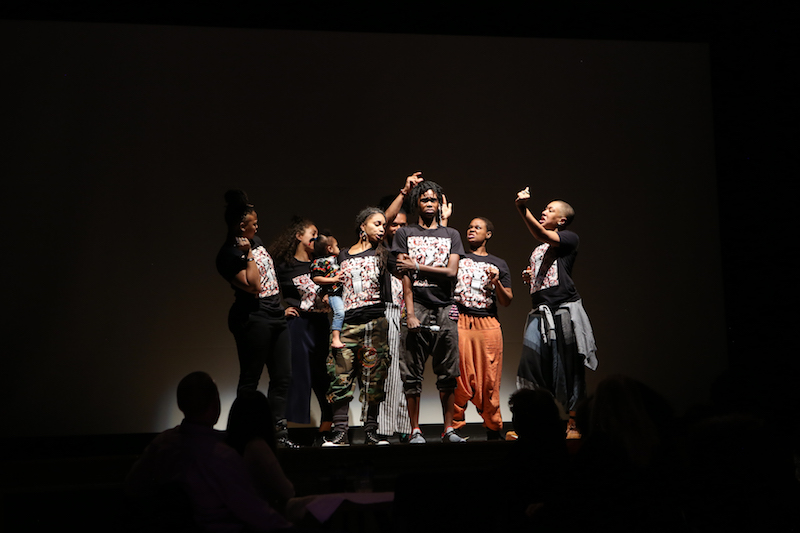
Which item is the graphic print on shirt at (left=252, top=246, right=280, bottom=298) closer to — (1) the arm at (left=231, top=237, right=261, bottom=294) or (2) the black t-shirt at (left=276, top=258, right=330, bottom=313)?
(1) the arm at (left=231, top=237, right=261, bottom=294)

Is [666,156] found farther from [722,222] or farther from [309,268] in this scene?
[309,268]

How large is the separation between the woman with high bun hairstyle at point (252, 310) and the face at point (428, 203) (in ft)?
3.18

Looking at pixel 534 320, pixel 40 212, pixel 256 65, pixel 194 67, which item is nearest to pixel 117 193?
pixel 40 212

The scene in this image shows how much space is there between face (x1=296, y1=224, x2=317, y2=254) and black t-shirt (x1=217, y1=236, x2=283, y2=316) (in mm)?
503

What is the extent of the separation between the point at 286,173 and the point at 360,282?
174 cm

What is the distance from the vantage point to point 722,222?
206 inches

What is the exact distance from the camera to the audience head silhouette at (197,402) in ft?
5.86

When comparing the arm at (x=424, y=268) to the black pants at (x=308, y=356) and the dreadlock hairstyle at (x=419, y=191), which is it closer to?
the dreadlock hairstyle at (x=419, y=191)

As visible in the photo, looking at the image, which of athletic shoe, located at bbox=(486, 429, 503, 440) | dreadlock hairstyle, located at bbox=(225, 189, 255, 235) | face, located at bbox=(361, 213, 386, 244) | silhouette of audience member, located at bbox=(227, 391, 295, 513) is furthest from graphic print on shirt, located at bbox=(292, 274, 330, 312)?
silhouette of audience member, located at bbox=(227, 391, 295, 513)

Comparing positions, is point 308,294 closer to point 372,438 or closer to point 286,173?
point 372,438

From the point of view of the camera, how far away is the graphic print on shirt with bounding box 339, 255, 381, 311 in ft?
11.8

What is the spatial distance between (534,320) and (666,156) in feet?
8.03

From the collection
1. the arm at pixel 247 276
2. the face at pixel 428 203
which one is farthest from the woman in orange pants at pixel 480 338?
the arm at pixel 247 276

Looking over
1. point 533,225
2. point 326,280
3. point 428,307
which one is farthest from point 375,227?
point 533,225
